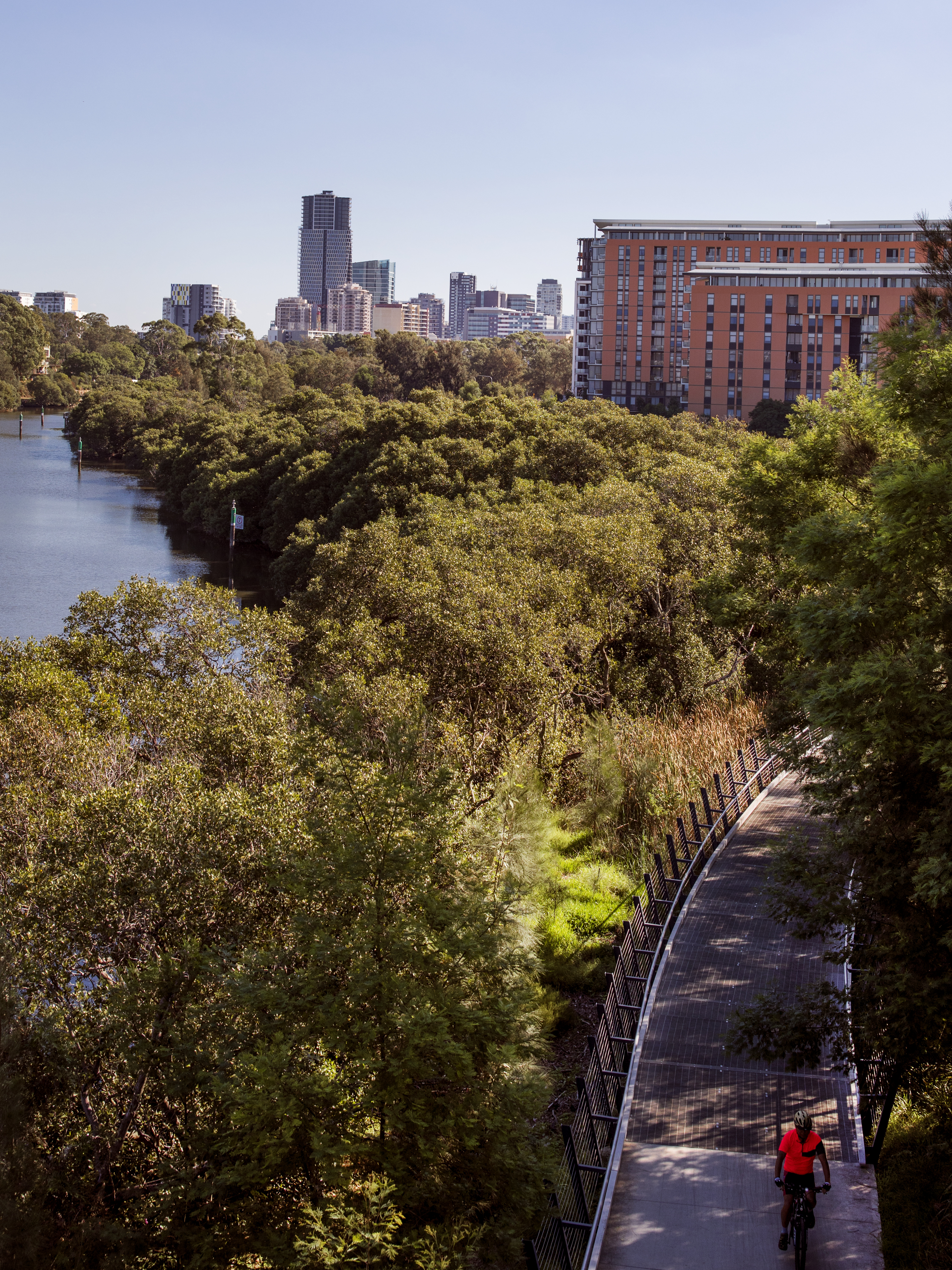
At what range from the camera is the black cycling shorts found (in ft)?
31.4

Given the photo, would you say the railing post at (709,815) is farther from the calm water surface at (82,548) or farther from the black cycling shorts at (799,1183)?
the calm water surface at (82,548)

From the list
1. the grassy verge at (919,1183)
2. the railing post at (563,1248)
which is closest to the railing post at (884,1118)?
the grassy verge at (919,1183)

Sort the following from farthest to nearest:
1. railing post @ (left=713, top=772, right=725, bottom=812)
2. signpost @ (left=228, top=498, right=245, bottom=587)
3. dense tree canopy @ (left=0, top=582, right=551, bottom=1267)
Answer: signpost @ (left=228, top=498, right=245, bottom=587), railing post @ (left=713, top=772, right=725, bottom=812), dense tree canopy @ (left=0, top=582, right=551, bottom=1267)

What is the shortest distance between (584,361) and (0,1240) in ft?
379

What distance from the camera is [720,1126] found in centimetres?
1166

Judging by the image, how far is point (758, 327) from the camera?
8669 cm

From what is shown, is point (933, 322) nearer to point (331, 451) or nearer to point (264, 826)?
point (264, 826)

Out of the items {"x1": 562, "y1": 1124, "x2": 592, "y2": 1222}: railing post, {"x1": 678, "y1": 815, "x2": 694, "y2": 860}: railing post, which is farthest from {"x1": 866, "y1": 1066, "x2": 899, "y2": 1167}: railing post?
{"x1": 678, "y1": 815, "x2": 694, "y2": 860}: railing post

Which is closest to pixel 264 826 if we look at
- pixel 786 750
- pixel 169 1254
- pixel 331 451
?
pixel 169 1254

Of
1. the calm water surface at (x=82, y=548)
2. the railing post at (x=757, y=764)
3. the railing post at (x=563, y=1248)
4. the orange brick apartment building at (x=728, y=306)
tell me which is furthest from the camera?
the orange brick apartment building at (x=728, y=306)

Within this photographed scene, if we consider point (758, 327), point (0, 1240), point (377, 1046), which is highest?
point (758, 327)

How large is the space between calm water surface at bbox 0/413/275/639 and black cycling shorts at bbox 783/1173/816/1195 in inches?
1037

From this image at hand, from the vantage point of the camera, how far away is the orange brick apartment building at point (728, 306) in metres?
83.9

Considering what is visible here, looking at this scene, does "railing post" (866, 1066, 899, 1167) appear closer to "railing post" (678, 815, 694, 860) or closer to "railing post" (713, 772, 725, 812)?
"railing post" (678, 815, 694, 860)
